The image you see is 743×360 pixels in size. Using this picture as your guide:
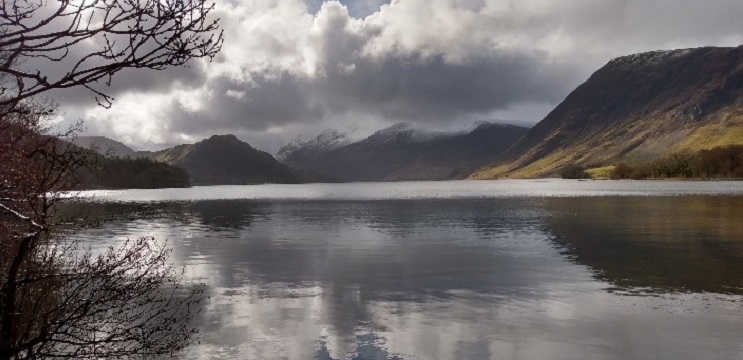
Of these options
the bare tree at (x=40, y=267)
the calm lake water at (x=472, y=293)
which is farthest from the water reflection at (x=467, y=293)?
the bare tree at (x=40, y=267)

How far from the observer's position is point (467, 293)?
128 ft

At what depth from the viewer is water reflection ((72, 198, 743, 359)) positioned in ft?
88.2

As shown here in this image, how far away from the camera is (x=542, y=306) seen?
34688mm

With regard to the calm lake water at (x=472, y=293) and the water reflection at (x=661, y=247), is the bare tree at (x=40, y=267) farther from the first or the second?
the water reflection at (x=661, y=247)

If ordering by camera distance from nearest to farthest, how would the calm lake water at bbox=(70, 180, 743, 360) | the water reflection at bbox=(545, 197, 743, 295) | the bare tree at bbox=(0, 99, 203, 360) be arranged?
the bare tree at bbox=(0, 99, 203, 360)
the calm lake water at bbox=(70, 180, 743, 360)
the water reflection at bbox=(545, 197, 743, 295)

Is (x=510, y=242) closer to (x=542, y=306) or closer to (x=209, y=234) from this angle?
(x=542, y=306)

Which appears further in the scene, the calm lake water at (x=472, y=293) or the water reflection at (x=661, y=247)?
the water reflection at (x=661, y=247)

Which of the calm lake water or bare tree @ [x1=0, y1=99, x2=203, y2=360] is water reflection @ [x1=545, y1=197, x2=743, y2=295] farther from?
bare tree @ [x1=0, y1=99, x2=203, y2=360]

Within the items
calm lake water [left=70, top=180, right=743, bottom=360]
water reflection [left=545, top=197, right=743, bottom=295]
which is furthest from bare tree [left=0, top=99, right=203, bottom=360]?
water reflection [left=545, top=197, right=743, bottom=295]

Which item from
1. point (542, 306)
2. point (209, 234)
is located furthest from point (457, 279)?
point (209, 234)

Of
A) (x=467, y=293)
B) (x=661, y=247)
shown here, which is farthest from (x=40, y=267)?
(x=661, y=247)

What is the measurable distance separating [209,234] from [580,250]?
51.8 metres

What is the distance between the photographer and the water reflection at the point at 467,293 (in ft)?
88.2

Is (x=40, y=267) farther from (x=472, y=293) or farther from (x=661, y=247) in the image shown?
(x=661, y=247)
